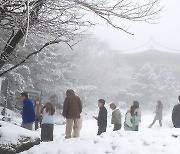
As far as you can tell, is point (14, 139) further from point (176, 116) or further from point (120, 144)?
point (176, 116)

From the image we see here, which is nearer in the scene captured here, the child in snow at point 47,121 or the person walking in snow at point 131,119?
the person walking in snow at point 131,119

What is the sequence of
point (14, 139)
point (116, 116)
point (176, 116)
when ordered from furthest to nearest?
point (116, 116), point (176, 116), point (14, 139)

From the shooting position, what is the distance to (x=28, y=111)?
894 cm

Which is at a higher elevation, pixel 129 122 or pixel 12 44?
pixel 12 44

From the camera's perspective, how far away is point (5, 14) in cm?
518

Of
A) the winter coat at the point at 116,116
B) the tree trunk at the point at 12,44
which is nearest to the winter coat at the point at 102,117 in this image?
the winter coat at the point at 116,116

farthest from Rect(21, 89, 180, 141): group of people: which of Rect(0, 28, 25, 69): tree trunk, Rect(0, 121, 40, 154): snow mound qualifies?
Rect(0, 28, 25, 69): tree trunk

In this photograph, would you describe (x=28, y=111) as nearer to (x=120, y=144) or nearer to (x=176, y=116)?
(x=120, y=144)

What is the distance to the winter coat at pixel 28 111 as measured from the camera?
29.2ft

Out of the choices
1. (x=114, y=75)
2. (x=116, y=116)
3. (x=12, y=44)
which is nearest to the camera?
(x=12, y=44)

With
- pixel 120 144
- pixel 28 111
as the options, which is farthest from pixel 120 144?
pixel 28 111

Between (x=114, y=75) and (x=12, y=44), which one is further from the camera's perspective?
(x=114, y=75)

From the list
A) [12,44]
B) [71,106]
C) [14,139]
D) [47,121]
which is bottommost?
[14,139]

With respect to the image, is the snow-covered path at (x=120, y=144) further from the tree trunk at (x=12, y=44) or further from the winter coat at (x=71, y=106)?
the tree trunk at (x=12, y=44)
